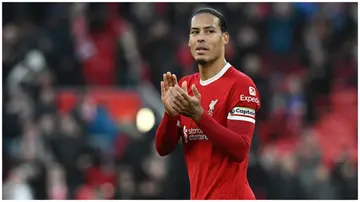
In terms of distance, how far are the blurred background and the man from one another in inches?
260

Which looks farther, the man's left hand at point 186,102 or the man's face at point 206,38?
the man's face at point 206,38

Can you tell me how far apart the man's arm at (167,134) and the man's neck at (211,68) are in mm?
335

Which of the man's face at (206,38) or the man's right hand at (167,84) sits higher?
the man's face at (206,38)

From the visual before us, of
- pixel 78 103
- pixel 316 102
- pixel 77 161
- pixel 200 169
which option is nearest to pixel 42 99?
pixel 78 103

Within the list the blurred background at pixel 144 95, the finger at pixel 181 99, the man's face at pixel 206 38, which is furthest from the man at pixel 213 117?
the blurred background at pixel 144 95

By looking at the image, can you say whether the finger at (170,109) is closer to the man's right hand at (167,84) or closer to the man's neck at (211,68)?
the man's right hand at (167,84)

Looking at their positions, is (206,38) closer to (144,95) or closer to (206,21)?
(206,21)

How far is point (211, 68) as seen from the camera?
6324 mm

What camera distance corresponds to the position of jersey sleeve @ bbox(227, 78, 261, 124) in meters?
6.08

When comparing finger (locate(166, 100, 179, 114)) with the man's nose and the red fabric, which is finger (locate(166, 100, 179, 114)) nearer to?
the red fabric

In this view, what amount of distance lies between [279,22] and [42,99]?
584 centimetres

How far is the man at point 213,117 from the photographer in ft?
19.9

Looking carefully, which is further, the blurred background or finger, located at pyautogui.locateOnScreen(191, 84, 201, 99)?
the blurred background

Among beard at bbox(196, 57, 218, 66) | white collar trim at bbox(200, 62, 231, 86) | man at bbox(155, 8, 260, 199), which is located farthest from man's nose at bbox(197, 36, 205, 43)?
white collar trim at bbox(200, 62, 231, 86)
